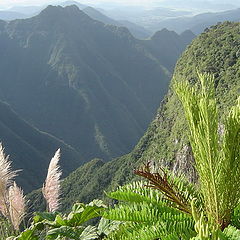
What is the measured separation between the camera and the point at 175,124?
65000 mm

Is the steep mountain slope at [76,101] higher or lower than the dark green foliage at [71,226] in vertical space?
lower

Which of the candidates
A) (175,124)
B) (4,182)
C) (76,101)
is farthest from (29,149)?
(4,182)

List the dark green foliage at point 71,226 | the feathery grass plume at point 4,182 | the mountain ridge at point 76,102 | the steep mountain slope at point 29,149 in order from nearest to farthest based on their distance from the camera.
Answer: the dark green foliage at point 71,226
the feathery grass plume at point 4,182
the steep mountain slope at point 29,149
the mountain ridge at point 76,102

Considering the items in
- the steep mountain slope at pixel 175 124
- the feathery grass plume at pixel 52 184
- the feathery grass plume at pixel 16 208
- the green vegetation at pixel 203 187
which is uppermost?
the green vegetation at pixel 203 187

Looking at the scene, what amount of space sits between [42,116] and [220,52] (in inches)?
4407

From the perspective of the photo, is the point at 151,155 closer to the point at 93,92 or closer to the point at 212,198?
the point at 212,198

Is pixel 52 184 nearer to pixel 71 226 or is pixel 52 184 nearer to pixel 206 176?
pixel 71 226

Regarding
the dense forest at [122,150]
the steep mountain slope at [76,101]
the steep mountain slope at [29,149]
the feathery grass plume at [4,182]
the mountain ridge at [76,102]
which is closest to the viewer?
the dense forest at [122,150]

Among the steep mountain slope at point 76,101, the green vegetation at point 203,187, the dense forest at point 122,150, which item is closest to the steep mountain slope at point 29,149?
the dense forest at point 122,150

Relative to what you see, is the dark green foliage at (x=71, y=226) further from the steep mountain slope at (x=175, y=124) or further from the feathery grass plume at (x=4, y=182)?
the steep mountain slope at (x=175, y=124)

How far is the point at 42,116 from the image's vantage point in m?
164

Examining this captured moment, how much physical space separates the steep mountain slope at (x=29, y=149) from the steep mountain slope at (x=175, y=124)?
20.7m

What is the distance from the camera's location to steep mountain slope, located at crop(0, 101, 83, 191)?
10415cm

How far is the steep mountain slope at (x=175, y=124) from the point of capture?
56750 millimetres
